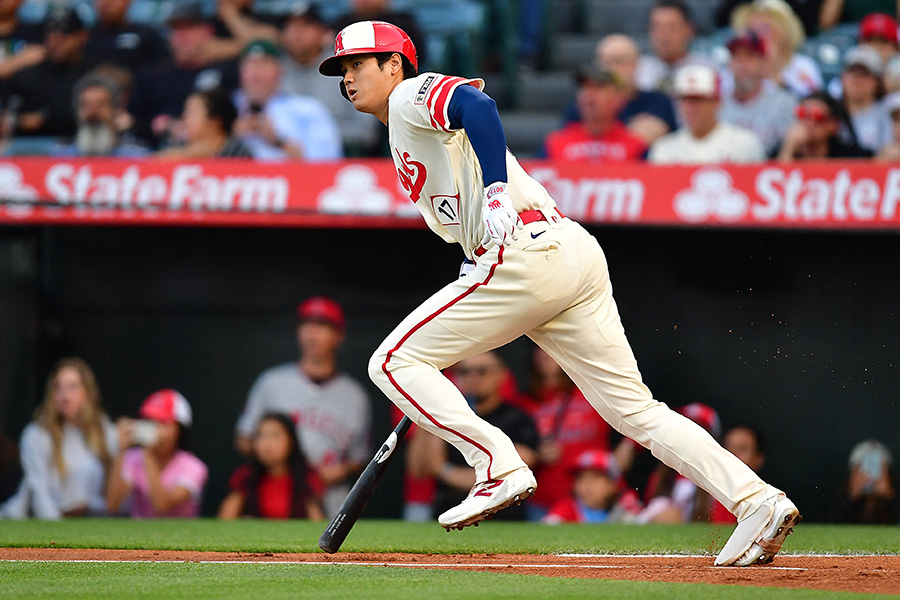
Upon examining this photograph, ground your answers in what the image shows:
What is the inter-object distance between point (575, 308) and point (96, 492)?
13.9 ft

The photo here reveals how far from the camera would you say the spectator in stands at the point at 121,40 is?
9.32 m

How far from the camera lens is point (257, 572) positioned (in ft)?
12.8

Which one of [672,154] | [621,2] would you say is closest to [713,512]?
[672,154]

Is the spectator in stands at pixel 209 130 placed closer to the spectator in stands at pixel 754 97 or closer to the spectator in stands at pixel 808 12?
the spectator in stands at pixel 754 97

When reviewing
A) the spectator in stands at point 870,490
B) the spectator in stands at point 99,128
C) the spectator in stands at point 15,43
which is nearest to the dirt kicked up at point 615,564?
the spectator in stands at point 870,490

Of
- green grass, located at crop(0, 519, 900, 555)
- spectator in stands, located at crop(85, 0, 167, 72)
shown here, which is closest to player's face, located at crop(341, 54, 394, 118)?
Answer: green grass, located at crop(0, 519, 900, 555)

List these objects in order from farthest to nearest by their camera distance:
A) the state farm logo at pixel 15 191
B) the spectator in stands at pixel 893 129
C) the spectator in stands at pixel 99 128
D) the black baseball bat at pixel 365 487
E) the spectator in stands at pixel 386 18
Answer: the spectator in stands at pixel 386 18
the spectator in stands at pixel 99 128
the spectator in stands at pixel 893 129
the state farm logo at pixel 15 191
the black baseball bat at pixel 365 487

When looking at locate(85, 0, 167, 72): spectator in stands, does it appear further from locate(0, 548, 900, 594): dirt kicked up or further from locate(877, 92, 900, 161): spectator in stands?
locate(0, 548, 900, 594): dirt kicked up

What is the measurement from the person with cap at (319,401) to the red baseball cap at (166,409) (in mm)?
344

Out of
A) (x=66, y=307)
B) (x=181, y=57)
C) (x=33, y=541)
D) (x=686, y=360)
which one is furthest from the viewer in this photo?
(x=181, y=57)

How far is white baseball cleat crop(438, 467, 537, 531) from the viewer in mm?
3834

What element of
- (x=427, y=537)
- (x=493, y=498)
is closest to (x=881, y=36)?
(x=427, y=537)

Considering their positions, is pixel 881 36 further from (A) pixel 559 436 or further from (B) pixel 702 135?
(A) pixel 559 436

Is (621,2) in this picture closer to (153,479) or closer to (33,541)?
(153,479)
